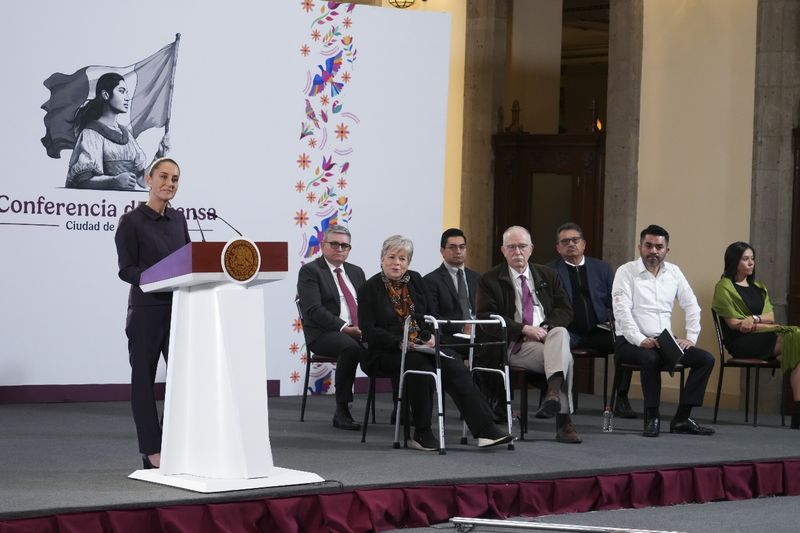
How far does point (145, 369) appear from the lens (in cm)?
521

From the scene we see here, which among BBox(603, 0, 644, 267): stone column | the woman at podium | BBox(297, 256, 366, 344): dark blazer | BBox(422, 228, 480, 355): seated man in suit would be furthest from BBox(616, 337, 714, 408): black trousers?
the woman at podium

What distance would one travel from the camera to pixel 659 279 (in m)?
7.61

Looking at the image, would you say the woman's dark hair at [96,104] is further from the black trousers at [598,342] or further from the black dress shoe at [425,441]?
the black trousers at [598,342]

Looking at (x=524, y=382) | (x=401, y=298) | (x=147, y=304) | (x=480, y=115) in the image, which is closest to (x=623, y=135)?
(x=480, y=115)

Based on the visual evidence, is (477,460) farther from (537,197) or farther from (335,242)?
(537,197)

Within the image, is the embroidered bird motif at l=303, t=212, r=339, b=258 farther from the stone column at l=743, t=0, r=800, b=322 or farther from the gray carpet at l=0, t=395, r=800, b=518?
the stone column at l=743, t=0, r=800, b=322

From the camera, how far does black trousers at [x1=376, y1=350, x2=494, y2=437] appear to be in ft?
20.4

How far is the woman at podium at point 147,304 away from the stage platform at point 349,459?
23 centimetres

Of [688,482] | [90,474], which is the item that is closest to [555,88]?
[688,482]

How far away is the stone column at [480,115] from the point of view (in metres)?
10.4

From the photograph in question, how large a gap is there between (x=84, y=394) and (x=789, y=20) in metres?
5.19

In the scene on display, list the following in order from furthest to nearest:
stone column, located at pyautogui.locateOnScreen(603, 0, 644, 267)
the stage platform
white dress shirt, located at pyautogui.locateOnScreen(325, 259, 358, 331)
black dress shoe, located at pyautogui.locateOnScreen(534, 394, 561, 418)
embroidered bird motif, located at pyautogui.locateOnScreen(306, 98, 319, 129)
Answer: stone column, located at pyautogui.locateOnScreen(603, 0, 644, 267) < embroidered bird motif, located at pyautogui.locateOnScreen(306, 98, 319, 129) < white dress shirt, located at pyautogui.locateOnScreen(325, 259, 358, 331) < black dress shoe, located at pyautogui.locateOnScreen(534, 394, 561, 418) < the stage platform

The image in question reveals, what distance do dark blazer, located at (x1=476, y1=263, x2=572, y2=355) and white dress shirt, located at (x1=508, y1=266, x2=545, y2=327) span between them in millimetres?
18

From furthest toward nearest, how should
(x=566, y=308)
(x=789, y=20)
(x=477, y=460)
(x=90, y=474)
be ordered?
1. (x=789, y=20)
2. (x=566, y=308)
3. (x=477, y=460)
4. (x=90, y=474)
